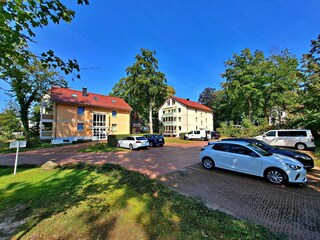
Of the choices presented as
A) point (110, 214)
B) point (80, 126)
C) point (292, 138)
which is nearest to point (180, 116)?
point (80, 126)

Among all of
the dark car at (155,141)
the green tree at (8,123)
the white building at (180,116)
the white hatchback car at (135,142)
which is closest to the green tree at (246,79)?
the white building at (180,116)

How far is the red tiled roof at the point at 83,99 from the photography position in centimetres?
2525

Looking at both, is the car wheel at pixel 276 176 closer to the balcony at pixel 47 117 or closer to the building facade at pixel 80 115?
the building facade at pixel 80 115

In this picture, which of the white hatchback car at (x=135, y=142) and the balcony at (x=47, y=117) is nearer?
the white hatchback car at (x=135, y=142)

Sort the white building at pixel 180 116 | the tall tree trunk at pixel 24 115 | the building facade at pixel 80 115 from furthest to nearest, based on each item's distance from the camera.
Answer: the white building at pixel 180 116 → the tall tree trunk at pixel 24 115 → the building facade at pixel 80 115

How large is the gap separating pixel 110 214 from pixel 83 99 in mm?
27956

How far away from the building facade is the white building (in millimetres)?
12958

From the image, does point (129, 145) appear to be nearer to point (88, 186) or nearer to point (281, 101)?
point (88, 186)

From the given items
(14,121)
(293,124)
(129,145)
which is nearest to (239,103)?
(293,124)

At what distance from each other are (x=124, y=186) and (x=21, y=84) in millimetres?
4584

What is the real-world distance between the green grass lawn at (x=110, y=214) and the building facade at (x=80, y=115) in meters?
20.3

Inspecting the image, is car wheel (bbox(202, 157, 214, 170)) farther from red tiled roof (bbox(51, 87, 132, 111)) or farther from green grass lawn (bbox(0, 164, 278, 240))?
red tiled roof (bbox(51, 87, 132, 111))

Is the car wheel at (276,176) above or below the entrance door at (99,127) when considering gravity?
below

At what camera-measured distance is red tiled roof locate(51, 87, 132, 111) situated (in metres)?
25.2
